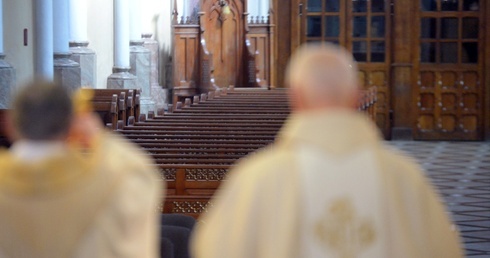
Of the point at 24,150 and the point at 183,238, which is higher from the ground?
the point at 24,150

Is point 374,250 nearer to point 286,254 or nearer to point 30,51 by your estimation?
point 286,254

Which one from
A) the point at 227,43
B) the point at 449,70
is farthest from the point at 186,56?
the point at 449,70

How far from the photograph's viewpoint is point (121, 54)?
60.5 ft

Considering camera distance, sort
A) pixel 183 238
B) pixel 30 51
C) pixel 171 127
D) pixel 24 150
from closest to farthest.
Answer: pixel 24 150
pixel 183 238
pixel 171 127
pixel 30 51

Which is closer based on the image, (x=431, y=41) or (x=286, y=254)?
(x=286, y=254)

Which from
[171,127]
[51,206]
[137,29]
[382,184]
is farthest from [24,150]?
[137,29]

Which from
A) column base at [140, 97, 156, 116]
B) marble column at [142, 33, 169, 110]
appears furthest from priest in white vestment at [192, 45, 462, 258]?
marble column at [142, 33, 169, 110]

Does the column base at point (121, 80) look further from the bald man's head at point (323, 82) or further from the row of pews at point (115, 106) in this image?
the bald man's head at point (323, 82)

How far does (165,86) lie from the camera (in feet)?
68.4

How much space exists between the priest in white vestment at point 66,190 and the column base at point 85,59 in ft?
45.7

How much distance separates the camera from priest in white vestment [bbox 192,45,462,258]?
3197mm

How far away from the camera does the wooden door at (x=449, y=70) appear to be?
1959 centimetres

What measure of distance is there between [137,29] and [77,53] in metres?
2.72

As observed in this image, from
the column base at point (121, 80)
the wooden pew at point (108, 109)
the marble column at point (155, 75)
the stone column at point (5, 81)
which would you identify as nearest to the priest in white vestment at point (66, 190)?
the wooden pew at point (108, 109)
